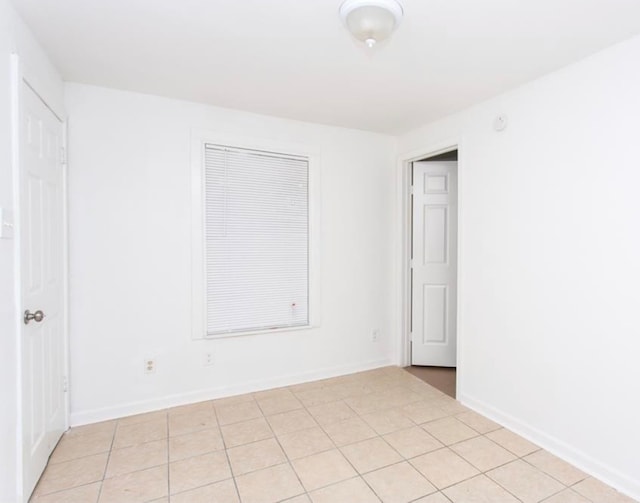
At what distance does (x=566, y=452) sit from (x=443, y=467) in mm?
786

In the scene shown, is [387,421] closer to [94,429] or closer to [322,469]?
[322,469]

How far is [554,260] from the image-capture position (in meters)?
2.30

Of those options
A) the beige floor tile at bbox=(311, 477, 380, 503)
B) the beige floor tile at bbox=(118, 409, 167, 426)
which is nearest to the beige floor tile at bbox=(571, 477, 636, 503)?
the beige floor tile at bbox=(311, 477, 380, 503)

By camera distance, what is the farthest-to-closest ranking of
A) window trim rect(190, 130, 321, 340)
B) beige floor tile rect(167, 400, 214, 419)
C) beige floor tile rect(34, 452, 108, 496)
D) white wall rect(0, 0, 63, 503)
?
1. window trim rect(190, 130, 321, 340)
2. beige floor tile rect(167, 400, 214, 419)
3. beige floor tile rect(34, 452, 108, 496)
4. white wall rect(0, 0, 63, 503)

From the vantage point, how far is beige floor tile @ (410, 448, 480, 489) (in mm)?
2021

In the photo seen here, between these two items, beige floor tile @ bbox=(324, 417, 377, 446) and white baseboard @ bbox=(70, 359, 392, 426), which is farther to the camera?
white baseboard @ bbox=(70, 359, 392, 426)

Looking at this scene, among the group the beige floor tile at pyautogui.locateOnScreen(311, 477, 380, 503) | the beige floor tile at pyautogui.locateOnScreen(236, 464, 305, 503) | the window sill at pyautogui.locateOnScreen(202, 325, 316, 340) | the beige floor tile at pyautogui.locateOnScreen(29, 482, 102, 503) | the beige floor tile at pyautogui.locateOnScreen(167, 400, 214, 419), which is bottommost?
the beige floor tile at pyautogui.locateOnScreen(29, 482, 102, 503)

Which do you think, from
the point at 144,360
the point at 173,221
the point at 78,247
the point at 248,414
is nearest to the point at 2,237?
the point at 78,247

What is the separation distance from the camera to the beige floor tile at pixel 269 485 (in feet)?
6.14

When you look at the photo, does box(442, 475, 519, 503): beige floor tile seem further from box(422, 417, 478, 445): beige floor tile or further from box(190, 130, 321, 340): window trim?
box(190, 130, 321, 340): window trim

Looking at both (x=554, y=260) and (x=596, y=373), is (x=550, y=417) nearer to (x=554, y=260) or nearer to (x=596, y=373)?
(x=596, y=373)

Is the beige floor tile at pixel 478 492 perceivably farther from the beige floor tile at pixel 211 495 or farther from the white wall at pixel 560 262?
the beige floor tile at pixel 211 495

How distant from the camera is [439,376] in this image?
357cm

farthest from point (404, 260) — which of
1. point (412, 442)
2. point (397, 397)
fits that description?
point (412, 442)
